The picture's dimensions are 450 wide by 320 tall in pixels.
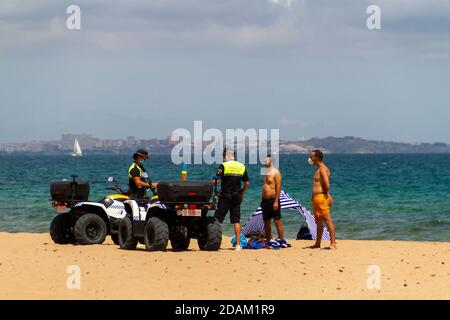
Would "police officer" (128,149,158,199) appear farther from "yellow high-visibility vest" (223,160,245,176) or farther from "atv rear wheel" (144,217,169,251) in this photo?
"yellow high-visibility vest" (223,160,245,176)

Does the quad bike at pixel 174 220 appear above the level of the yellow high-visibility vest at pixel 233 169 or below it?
below

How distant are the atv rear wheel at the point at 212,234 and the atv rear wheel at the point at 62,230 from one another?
3.14 meters

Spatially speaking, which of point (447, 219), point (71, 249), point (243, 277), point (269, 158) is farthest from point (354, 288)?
point (447, 219)

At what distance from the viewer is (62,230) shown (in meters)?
17.5

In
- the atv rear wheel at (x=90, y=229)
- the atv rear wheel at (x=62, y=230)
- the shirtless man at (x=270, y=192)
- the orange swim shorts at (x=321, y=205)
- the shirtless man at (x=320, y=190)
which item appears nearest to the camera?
the shirtless man at (x=320, y=190)

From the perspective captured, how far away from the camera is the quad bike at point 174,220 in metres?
15.1

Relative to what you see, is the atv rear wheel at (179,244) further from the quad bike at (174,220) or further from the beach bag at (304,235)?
the beach bag at (304,235)

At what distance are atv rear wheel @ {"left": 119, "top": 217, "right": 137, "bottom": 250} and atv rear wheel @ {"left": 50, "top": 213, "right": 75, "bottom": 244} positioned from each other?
5.07 feet

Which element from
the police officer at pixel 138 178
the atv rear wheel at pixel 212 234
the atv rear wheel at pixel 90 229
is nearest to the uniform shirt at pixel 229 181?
the atv rear wheel at pixel 212 234

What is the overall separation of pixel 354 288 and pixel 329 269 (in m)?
1.71

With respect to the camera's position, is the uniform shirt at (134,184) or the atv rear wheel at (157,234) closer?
the atv rear wheel at (157,234)
